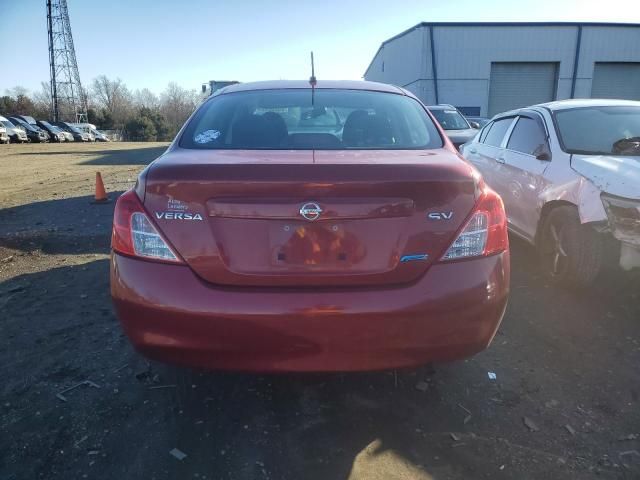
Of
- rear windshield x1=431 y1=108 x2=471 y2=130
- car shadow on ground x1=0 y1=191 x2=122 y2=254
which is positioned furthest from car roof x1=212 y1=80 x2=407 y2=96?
rear windshield x1=431 y1=108 x2=471 y2=130

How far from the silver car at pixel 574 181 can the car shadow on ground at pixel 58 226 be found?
4.66 m

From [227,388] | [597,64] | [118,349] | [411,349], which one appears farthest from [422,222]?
[597,64]

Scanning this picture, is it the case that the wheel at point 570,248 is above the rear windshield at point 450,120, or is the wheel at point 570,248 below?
below

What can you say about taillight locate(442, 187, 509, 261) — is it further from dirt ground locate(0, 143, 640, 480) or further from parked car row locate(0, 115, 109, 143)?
parked car row locate(0, 115, 109, 143)

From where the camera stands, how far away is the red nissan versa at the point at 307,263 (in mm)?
1968

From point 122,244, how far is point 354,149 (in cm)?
121

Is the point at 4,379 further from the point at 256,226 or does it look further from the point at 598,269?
the point at 598,269

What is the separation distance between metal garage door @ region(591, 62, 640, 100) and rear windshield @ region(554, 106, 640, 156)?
28.5m

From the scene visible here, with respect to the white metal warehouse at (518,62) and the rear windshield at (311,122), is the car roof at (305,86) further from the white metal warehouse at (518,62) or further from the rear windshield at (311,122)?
the white metal warehouse at (518,62)

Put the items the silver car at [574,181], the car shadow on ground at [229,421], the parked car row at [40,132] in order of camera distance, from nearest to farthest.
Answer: the car shadow on ground at [229,421], the silver car at [574,181], the parked car row at [40,132]

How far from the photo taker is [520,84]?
28.8 m

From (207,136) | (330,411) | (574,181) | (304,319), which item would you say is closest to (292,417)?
(330,411)

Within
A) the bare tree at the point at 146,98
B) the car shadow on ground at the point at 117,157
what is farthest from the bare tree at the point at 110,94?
the car shadow on ground at the point at 117,157

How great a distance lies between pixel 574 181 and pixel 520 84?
28.1 m
